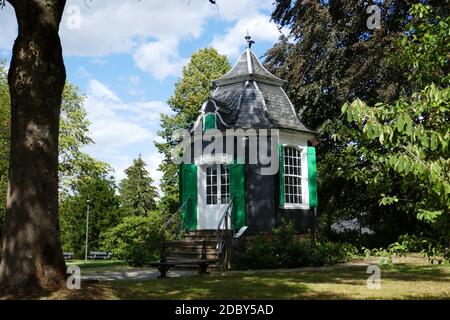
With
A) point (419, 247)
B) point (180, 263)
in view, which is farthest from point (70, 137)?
point (419, 247)

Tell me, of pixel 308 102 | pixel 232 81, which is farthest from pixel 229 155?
pixel 308 102

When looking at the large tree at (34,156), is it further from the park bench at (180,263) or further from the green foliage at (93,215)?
the green foliage at (93,215)

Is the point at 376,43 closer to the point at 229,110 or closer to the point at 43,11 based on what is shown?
the point at 229,110

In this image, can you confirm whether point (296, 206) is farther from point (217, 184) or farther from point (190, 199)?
point (190, 199)

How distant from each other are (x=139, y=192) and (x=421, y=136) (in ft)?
171

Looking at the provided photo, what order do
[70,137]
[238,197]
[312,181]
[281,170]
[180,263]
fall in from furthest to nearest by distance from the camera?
1. [70,137]
2. [312,181]
3. [281,170]
4. [238,197]
5. [180,263]

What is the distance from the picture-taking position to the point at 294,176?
A: 56.7ft

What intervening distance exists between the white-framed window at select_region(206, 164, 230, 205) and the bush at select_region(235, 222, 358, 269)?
2.20m

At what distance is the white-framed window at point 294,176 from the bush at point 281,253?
1.64 metres

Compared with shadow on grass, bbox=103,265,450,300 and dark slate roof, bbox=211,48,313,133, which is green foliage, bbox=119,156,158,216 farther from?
shadow on grass, bbox=103,265,450,300

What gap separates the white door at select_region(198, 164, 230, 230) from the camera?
55.5ft

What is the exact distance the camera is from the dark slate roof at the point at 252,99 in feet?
56.0

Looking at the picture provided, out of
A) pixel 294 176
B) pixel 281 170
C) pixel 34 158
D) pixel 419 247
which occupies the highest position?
pixel 281 170

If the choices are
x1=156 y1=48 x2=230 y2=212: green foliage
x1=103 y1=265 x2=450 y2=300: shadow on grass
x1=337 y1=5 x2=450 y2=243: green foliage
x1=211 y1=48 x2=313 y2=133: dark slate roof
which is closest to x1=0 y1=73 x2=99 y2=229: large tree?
x1=156 y1=48 x2=230 y2=212: green foliage
